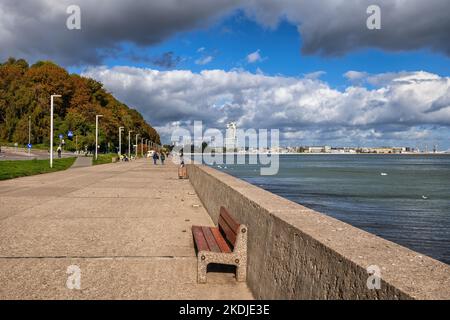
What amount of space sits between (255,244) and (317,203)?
832 inches

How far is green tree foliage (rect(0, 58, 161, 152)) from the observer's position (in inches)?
3413

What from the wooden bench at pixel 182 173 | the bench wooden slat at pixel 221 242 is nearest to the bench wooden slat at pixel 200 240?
the bench wooden slat at pixel 221 242

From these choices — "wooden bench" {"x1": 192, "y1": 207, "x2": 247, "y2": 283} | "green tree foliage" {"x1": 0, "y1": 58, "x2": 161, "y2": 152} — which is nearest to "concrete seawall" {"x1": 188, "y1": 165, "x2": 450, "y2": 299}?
"wooden bench" {"x1": 192, "y1": 207, "x2": 247, "y2": 283}

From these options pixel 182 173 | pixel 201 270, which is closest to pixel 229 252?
pixel 201 270

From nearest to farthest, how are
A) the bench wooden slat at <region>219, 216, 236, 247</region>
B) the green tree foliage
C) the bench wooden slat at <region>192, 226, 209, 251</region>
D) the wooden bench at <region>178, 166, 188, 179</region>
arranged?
the bench wooden slat at <region>219, 216, 236, 247</region>, the bench wooden slat at <region>192, 226, 209, 251</region>, the wooden bench at <region>178, 166, 188, 179</region>, the green tree foliage

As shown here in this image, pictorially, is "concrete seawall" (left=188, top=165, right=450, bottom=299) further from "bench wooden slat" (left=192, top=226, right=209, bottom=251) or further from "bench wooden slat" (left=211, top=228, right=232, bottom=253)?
"bench wooden slat" (left=192, top=226, right=209, bottom=251)

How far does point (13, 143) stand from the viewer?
94438 mm

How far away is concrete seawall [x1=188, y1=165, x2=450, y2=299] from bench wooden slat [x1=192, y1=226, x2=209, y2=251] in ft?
2.15

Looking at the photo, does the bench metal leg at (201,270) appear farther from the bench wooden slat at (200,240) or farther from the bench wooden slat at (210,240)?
the bench wooden slat at (210,240)

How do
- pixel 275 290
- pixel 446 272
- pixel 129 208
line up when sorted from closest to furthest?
pixel 446 272 → pixel 275 290 → pixel 129 208

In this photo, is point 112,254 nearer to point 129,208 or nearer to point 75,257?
point 75,257

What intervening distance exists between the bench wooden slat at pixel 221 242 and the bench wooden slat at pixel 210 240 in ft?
0.17
